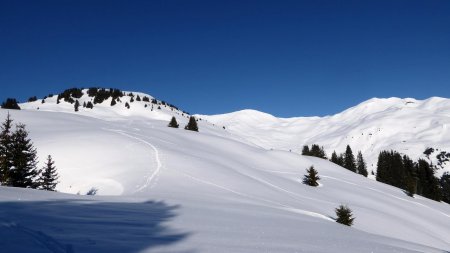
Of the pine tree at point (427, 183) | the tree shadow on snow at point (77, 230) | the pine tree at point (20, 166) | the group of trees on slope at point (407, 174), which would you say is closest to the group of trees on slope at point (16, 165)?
the pine tree at point (20, 166)

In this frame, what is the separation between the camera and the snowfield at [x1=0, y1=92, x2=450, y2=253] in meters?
8.09

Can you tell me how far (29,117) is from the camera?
5375 centimetres

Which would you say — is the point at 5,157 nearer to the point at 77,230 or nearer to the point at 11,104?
the point at 77,230

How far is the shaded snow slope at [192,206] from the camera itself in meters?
8.21

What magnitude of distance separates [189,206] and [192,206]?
0.14 metres

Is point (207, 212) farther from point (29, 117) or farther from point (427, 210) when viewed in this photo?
point (29, 117)

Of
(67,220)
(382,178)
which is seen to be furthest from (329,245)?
(382,178)

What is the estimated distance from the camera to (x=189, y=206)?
1552 centimetres

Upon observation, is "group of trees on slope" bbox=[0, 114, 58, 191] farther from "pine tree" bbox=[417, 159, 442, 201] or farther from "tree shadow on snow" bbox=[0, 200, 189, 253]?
"pine tree" bbox=[417, 159, 442, 201]

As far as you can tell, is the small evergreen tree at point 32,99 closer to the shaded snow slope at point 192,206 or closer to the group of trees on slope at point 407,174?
the shaded snow slope at point 192,206

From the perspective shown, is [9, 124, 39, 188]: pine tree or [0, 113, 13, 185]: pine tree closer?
[0, 113, 13, 185]: pine tree

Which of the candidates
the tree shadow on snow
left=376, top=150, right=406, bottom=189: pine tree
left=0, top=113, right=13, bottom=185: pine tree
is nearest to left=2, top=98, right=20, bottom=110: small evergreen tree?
left=0, top=113, right=13, bottom=185: pine tree

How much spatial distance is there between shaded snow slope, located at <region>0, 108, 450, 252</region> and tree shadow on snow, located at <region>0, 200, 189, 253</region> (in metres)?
0.03

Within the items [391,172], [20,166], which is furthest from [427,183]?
[20,166]
